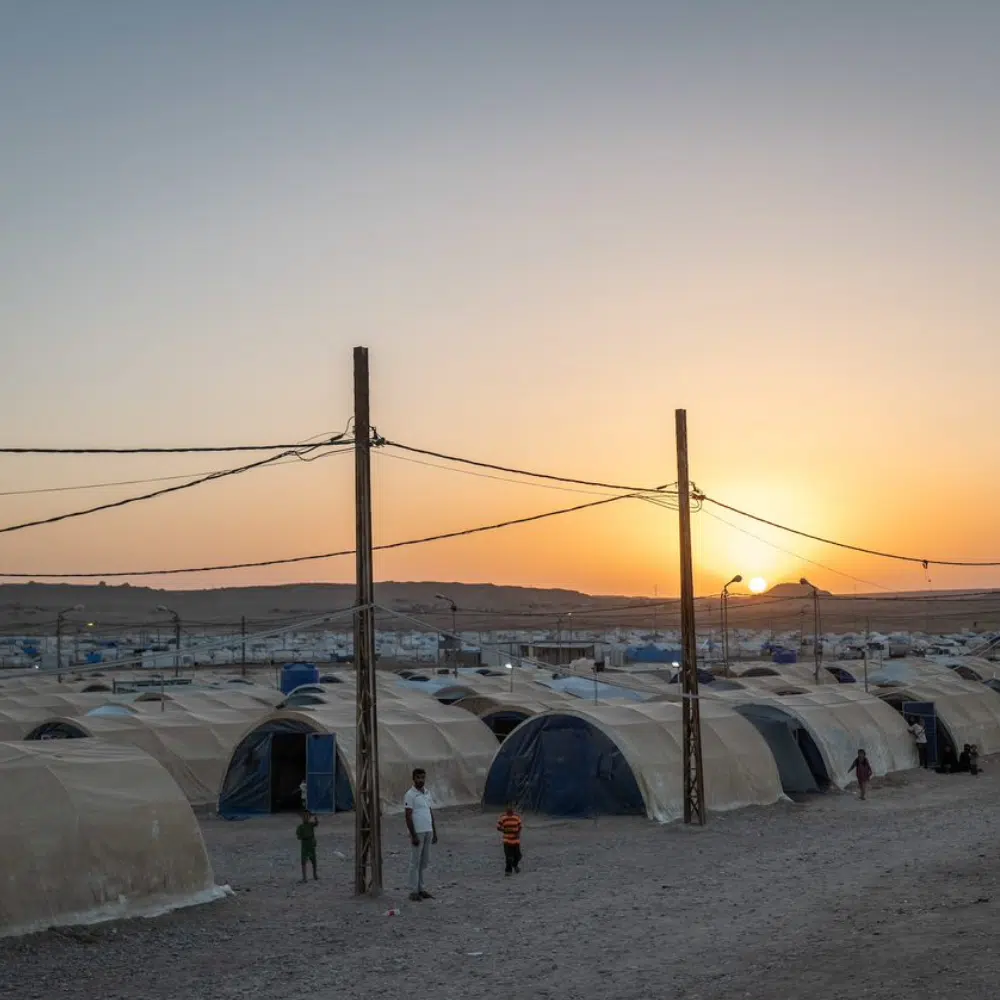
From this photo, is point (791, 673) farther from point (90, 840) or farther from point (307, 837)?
point (90, 840)

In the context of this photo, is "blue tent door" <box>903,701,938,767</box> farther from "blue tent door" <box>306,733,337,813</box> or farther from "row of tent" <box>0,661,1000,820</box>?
"blue tent door" <box>306,733,337,813</box>

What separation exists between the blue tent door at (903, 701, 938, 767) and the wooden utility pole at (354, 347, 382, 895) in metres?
26.5

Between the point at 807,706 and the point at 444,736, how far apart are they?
11.0 m

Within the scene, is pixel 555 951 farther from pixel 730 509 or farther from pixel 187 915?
pixel 730 509

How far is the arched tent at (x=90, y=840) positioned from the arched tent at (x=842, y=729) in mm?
19831

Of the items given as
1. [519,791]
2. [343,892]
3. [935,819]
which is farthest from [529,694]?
[343,892]

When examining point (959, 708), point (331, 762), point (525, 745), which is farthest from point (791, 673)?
point (331, 762)

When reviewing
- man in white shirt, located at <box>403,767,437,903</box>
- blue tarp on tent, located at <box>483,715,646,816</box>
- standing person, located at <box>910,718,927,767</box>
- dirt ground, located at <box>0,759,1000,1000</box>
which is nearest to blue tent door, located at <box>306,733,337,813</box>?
blue tarp on tent, located at <box>483,715,646,816</box>

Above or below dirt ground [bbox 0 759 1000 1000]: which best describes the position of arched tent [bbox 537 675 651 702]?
above

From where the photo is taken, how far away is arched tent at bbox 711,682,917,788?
34.5 metres

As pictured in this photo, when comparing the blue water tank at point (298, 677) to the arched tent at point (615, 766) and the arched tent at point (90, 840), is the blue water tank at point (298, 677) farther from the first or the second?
the arched tent at point (90, 840)

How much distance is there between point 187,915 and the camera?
58.5ft

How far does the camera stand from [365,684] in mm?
18984

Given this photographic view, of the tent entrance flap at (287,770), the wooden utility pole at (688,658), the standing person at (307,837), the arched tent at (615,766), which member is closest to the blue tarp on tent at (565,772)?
the arched tent at (615,766)
